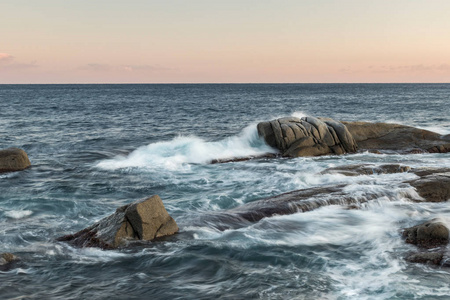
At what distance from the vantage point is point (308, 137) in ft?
79.6

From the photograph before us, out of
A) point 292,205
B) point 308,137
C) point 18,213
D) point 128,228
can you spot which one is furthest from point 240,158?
point 128,228

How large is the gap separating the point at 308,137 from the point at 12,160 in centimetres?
1588

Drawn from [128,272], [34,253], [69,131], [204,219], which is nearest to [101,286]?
[128,272]

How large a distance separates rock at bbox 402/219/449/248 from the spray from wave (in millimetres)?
13325

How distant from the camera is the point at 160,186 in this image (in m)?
17.8

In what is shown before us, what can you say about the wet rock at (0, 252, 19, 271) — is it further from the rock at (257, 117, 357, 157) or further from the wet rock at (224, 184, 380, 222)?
the rock at (257, 117, 357, 157)

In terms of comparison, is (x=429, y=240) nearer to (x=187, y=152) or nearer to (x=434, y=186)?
(x=434, y=186)

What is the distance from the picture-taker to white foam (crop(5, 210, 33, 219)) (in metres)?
13.7

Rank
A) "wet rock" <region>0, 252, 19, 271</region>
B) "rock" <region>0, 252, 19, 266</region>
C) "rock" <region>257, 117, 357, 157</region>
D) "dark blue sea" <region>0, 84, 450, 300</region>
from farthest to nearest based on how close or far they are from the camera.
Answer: "rock" <region>257, 117, 357, 157</region> < "rock" <region>0, 252, 19, 266</region> < "wet rock" <region>0, 252, 19, 271</region> < "dark blue sea" <region>0, 84, 450, 300</region>

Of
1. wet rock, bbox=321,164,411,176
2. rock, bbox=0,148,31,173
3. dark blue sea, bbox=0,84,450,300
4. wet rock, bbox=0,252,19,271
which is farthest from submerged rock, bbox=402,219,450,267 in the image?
rock, bbox=0,148,31,173

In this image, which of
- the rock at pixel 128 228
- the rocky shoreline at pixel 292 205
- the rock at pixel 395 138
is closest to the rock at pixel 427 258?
the rocky shoreline at pixel 292 205

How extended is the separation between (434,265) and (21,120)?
4442 cm

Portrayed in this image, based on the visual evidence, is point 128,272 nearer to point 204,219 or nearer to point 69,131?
point 204,219

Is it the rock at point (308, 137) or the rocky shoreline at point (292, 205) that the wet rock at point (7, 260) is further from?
the rock at point (308, 137)
